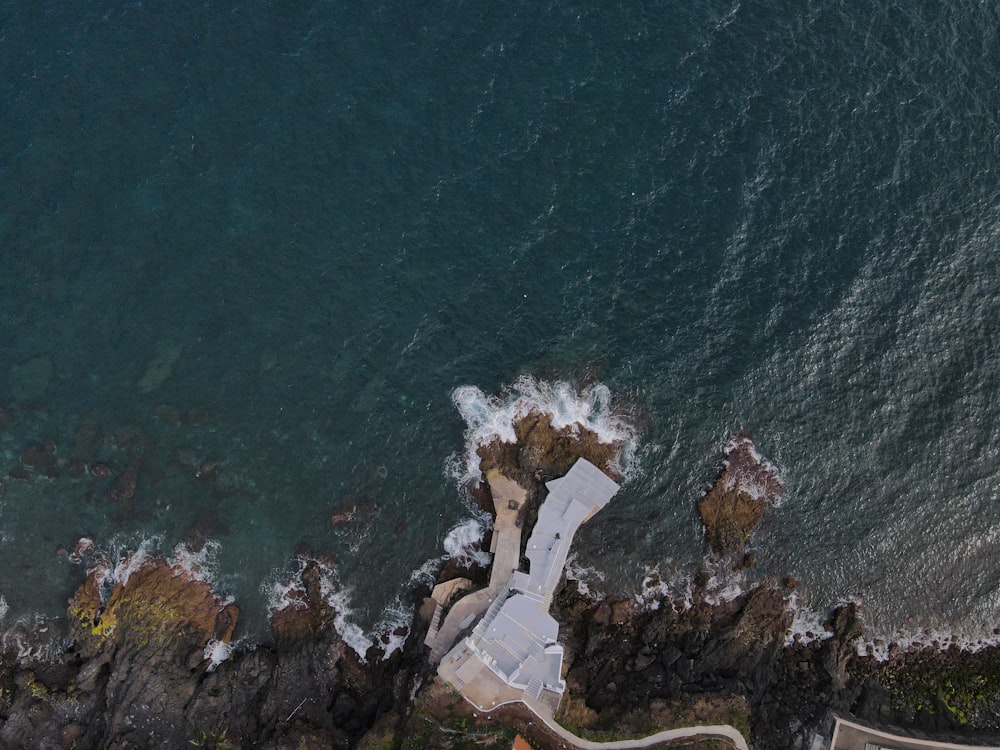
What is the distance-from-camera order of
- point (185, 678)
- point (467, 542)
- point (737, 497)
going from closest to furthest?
point (185, 678)
point (737, 497)
point (467, 542)

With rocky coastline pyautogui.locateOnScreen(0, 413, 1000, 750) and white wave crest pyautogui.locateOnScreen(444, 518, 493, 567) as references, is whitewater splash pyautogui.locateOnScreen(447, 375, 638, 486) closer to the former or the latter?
rocky coastline pyautogui.locateOnScreen(0, 413, 1000, 750)

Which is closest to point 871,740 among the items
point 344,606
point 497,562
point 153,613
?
point 497,562

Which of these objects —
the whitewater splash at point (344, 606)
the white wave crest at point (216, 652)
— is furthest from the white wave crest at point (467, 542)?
the white wave crest at point (216, 652)

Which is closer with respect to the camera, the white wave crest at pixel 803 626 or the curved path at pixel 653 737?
the curved path at pixel 653 737

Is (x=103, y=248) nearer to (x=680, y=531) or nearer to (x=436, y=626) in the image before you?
(x=436, y=626)

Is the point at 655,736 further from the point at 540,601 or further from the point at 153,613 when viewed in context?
the point at 153,613

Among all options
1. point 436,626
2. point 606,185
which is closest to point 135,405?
point 436,626

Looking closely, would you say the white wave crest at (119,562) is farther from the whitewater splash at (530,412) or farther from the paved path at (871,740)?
the paved path at (871,740)
